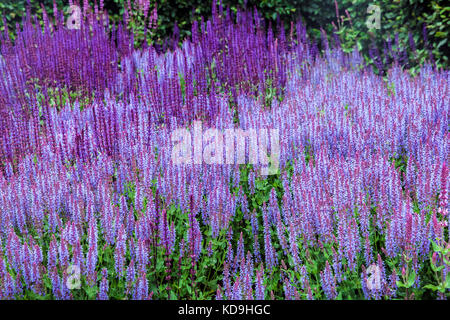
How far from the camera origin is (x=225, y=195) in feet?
10.1

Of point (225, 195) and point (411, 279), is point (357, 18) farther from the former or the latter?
point (411, 279)

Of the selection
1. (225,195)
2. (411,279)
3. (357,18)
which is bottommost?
(411,279)

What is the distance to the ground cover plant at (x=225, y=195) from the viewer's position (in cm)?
255

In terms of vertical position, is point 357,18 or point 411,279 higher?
point 357,18

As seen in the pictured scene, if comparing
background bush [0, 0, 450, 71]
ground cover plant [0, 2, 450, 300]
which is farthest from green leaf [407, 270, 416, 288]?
background bush [0, 0, 450, 71]

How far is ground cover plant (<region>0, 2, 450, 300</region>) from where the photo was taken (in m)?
2.55

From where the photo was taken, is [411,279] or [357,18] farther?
[357,18]

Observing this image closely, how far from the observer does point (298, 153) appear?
3.71 metres

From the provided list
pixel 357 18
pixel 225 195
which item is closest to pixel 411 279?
pixel 225 195

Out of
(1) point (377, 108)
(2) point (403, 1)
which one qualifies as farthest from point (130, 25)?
(1) point (377, 108)

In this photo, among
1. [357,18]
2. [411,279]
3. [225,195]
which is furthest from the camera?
[357,18]

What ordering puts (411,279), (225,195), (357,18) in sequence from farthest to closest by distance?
(357,18) < (225,195) < (411,279)

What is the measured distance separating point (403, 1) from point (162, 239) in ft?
16.8
